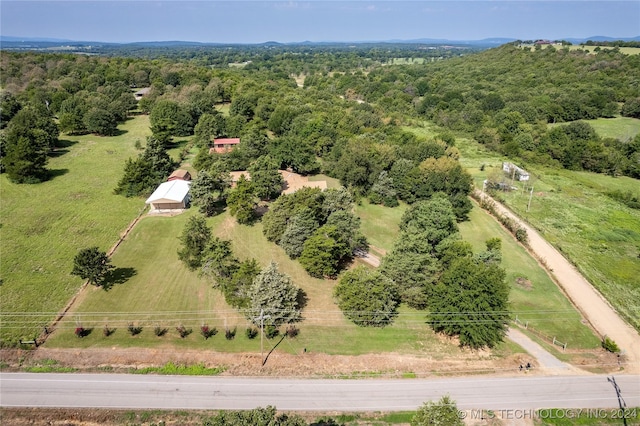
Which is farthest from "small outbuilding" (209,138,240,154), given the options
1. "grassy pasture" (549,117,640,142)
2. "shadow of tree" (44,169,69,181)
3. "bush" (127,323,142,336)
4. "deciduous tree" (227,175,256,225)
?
"grassy pasture" (549,117,640,142)

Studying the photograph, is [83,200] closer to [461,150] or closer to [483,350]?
[483,350]

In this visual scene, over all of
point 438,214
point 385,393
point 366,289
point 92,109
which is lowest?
point 385,393

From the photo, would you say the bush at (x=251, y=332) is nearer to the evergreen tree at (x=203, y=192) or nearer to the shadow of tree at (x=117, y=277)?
the shadow of tree at (x=117, y=277)

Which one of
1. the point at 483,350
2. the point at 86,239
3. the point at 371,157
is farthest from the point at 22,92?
the point at 483,350

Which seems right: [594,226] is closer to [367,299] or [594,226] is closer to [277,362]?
[367,299]

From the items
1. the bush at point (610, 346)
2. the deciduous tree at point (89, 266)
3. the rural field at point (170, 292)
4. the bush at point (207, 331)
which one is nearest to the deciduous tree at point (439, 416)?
the rural field at point (170, 292)

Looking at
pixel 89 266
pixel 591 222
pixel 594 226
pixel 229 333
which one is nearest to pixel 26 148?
pixel 89 266
